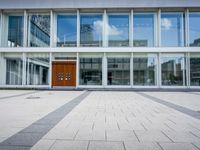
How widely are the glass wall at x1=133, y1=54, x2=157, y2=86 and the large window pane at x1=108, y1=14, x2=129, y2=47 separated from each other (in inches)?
86.9

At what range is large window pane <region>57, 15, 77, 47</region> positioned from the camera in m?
18.5

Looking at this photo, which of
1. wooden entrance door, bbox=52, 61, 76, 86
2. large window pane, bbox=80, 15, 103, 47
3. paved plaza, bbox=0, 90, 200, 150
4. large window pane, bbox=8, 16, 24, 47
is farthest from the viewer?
large window pane, bbox=8, 16, 24, 47

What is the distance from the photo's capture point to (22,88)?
17781 mm

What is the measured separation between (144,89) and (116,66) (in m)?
3.32

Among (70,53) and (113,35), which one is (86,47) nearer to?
(70,53)

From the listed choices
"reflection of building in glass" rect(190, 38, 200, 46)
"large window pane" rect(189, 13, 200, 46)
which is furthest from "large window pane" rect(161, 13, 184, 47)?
"reflection of building in glass" rect(190, 38, 200, 46)

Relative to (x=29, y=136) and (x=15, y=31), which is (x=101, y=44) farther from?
(x=29, y=136)

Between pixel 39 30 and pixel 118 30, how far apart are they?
7785mm

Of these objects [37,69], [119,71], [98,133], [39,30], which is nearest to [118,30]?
[119,71]

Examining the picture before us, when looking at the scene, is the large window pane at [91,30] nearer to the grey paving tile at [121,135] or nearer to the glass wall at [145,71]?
the glass wall at [145,71]

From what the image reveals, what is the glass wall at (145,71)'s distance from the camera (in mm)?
17844

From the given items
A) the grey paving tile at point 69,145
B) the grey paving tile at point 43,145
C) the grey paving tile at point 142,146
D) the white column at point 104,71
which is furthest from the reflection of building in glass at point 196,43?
the grey paving tile at point 43,145

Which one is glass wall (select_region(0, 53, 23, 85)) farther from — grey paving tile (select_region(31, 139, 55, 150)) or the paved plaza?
grey paving tile (select_region(31, 139, 55, 150))

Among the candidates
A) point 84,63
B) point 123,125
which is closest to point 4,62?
point 84,63
